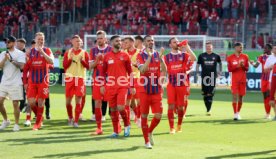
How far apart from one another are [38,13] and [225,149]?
3581 centimetres

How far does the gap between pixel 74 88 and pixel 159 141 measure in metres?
4.03

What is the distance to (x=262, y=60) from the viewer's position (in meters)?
22.4

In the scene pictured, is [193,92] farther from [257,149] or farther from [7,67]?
[257,149]

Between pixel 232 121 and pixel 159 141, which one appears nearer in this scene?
pixel 159 141

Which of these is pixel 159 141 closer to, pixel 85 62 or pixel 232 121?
pixel 85 62

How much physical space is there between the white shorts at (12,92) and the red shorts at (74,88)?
1.50m

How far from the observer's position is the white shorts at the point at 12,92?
57.7 ft

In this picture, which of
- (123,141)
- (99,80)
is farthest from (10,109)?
(123,141)

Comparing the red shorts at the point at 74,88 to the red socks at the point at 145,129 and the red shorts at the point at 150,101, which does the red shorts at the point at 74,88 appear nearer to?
the red shorts at the point at 150,101

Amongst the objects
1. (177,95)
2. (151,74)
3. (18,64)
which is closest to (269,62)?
(177,95)

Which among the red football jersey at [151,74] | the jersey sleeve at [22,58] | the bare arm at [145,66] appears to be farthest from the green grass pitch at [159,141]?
the jersey sleeve at [22,58]

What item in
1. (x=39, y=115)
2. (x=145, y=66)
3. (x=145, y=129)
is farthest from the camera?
(x=39, y=115)

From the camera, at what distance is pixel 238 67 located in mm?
21484

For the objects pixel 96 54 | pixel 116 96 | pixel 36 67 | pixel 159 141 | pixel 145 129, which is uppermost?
pixel 96 54
